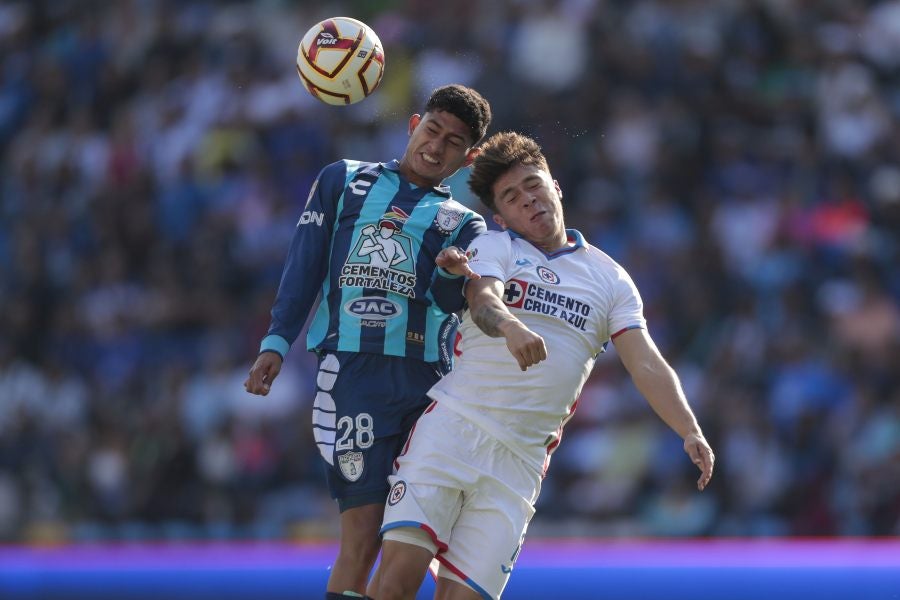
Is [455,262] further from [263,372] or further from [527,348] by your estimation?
[263,372]

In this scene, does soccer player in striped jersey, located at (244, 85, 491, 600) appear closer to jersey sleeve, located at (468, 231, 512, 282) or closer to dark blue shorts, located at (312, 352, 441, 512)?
dark blue shorts, located at (312, 352, 441, 512)

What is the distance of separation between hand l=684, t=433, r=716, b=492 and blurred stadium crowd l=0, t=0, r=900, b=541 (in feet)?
16.5

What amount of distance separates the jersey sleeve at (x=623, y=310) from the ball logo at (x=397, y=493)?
1.00 metres

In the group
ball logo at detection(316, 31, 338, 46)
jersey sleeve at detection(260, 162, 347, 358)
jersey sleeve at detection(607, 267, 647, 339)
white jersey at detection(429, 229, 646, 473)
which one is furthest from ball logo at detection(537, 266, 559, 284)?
ball logo at detection(316, 31, 338, 46)

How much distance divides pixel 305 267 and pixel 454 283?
0.59m

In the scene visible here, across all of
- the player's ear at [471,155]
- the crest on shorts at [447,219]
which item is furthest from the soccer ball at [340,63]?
the crest on shorts at [447,219]

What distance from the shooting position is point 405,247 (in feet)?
18.2

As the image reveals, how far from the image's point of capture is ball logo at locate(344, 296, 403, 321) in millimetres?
5477

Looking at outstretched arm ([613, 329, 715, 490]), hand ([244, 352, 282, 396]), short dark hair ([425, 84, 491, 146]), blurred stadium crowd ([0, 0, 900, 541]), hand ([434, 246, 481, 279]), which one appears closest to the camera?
hand ([434, 246, 481, 279])

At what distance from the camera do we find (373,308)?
18.0 ft

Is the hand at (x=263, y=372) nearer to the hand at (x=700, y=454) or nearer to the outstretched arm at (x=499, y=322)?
the outstretched arm at (x=499, y=322)

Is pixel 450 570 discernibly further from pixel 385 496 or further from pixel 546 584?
pixel 546 584

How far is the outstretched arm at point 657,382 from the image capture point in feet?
17.1

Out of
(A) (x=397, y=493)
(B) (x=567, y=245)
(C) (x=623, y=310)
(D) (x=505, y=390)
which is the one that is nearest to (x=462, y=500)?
(A) (x=397, y=493)
